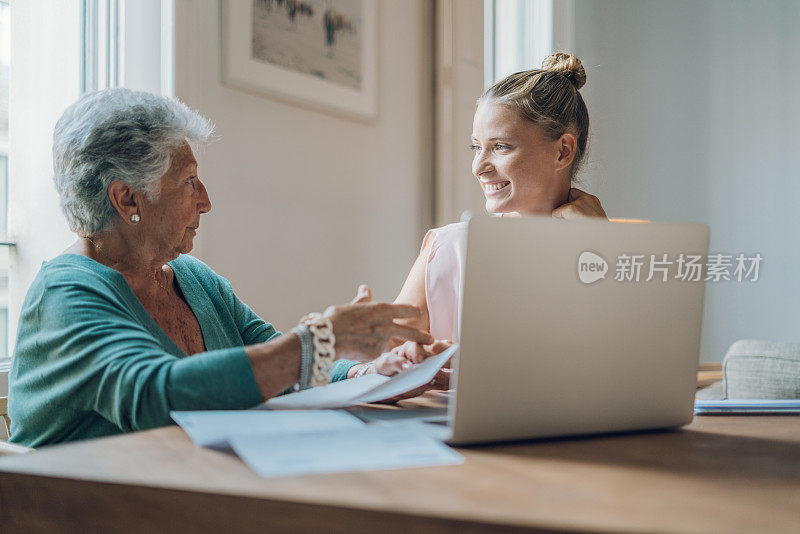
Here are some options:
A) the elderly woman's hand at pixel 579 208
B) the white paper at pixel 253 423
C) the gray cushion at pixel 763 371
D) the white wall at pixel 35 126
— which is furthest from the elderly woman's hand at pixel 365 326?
the gray cushion at pixel 763 371

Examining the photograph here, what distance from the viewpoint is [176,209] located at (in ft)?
4.85

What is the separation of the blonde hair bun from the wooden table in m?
1.44

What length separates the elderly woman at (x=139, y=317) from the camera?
1.01 m

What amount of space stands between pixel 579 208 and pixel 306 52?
46.3 inches

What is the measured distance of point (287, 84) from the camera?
251cm

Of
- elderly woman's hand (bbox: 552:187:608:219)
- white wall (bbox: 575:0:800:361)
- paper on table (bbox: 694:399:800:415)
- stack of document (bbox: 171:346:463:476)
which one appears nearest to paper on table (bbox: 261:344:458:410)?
stack of document (bbox: 171:346:463:476)

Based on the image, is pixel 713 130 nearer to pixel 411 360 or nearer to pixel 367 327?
pixel 411 360

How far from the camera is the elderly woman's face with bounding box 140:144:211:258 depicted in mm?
1442

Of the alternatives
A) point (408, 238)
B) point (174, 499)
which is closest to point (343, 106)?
point (408, 238)

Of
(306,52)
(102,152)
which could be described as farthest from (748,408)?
(306,52)

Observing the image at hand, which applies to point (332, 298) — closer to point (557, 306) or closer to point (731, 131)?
point (557, 306)

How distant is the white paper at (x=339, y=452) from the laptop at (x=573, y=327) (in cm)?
5

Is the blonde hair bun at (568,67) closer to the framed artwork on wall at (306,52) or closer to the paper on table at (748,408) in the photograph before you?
the framed artwork on wall at (306,52)

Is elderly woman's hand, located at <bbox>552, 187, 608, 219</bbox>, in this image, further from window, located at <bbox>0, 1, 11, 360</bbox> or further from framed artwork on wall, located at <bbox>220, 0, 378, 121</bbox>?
window, located at <bbox>0, 1, 11, 360</bbox>
